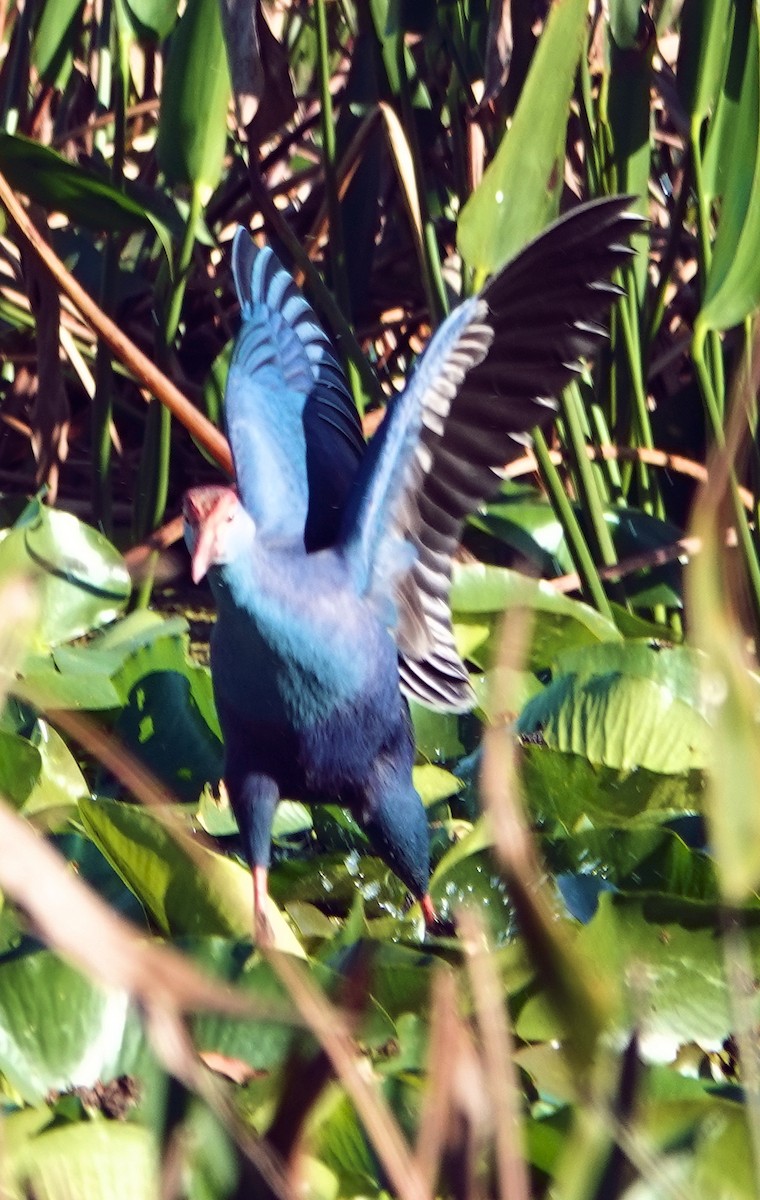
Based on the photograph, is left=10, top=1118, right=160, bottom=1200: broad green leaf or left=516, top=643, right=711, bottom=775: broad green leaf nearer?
left=10, top=1118, right=160, bottom=1200: broad green leaf

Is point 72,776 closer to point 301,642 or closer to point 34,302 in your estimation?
point 301,642

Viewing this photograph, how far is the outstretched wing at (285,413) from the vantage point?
66.8 inches

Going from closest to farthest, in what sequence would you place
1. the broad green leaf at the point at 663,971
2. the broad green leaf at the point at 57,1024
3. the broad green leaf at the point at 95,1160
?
the broad green leaf at the point at 95,1160 → the broad green leaf at the point at 57,1024 → the broad green leaf at the point at 663,971

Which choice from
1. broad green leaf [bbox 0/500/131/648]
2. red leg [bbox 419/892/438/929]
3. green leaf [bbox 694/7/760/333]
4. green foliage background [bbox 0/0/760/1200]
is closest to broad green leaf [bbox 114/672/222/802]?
green foliage background [bbox 0/0/760/1200]

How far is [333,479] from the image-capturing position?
1.92 m

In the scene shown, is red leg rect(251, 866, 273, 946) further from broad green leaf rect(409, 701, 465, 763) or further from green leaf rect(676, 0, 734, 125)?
green leaf rect(676, 0, 734, 125)

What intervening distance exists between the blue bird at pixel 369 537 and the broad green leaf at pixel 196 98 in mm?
126

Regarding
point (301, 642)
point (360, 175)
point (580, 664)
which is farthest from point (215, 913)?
point (360, 175)

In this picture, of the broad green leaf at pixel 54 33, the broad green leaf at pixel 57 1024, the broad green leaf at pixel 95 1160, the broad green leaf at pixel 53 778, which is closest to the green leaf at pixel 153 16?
the broad green leaf at pixel 54 33

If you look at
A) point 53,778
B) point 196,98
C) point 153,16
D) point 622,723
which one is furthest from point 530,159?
point 53,778

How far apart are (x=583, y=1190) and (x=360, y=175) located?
6.56 ft

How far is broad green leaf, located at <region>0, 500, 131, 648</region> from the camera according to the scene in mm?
1980

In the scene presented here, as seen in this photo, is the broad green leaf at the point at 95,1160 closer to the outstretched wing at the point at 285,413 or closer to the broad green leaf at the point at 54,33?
the outstretched wing at the point at 285,413

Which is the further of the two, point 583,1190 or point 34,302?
point 34,302
